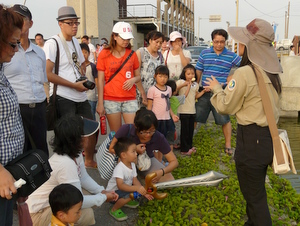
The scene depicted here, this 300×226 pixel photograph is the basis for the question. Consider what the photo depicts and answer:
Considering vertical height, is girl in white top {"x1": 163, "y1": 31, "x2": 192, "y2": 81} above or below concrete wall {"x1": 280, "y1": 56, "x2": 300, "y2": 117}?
above

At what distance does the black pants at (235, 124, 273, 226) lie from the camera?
2739 mm

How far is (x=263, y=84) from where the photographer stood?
8.77ft

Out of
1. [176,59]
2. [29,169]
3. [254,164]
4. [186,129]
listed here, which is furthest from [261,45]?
[176,59]

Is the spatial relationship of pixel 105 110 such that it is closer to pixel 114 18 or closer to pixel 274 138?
pixel 274 138

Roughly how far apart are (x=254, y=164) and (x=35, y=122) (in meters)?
2.09

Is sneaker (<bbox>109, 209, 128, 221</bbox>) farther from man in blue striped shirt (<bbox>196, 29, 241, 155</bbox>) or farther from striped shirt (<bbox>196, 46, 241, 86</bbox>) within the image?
striped shirt (<bbox>196, 46, 241, 86</bbox>)

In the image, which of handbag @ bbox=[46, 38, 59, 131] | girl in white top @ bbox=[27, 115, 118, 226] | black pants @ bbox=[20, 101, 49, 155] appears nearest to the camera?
girl in white top @ bbox=[27, 115, 118, 226]

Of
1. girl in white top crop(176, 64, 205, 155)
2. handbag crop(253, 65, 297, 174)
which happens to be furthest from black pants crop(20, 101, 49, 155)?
girl in white top crop(176, 64, 205, 155)

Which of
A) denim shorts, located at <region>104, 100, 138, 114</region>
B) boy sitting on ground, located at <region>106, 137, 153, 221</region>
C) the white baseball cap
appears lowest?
boy sitting on ground, located at <region>106, 137, 153, 221</region>

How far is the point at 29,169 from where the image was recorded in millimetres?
1890

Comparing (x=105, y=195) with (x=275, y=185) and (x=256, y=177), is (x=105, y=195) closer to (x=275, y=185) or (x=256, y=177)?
(x=256, y=177)

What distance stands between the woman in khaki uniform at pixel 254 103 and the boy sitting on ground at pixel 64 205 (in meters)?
1.45

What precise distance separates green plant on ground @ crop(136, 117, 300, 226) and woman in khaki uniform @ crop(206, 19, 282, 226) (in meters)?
0.80

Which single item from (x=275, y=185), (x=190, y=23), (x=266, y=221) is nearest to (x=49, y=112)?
Result: (x=266, y=221)
